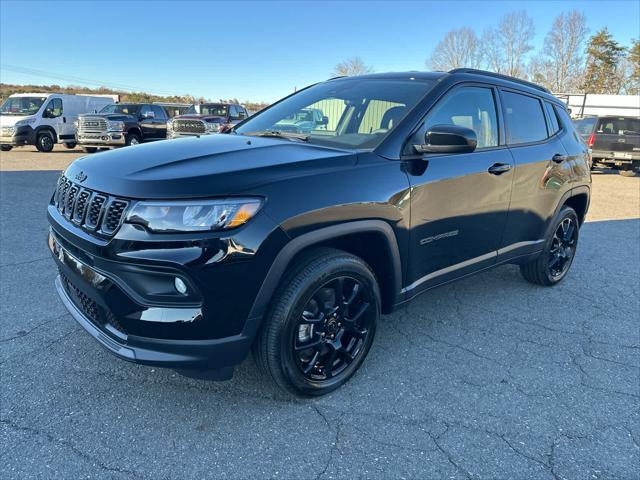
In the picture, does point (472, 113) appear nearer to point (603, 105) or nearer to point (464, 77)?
point (464, 77)

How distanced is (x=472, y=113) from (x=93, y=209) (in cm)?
262

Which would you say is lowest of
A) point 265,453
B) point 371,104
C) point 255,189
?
point 265,453

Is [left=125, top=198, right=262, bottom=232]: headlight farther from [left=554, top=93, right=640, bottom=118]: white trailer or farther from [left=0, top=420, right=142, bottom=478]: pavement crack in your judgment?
[left=554, top=93, right=640, bottom=118]: white trailer

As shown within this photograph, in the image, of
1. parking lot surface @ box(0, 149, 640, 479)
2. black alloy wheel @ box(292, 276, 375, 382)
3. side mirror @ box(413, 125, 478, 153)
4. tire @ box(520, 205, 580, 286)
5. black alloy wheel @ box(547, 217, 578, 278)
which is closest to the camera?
parking lot surface @ box(0, 149, 640, 479)

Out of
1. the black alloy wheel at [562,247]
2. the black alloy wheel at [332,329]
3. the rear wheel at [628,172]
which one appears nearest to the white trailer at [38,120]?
the black alloy wheel at [332,329]

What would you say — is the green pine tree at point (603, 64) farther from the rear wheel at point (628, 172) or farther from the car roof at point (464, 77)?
the car roof at point (464, 77)

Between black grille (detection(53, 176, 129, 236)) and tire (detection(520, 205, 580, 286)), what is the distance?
11.9 ft

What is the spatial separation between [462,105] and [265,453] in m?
2.59

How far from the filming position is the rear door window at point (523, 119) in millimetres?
3646

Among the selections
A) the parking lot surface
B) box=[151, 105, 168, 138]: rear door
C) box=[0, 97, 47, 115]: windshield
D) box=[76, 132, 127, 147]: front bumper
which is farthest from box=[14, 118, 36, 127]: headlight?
the parking lot surface

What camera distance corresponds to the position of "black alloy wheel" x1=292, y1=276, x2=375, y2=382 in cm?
250

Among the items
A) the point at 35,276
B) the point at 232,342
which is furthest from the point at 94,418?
the point at 35,276

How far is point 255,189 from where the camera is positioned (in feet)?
6.88

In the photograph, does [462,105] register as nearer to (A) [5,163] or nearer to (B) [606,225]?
(B) [606,225]
